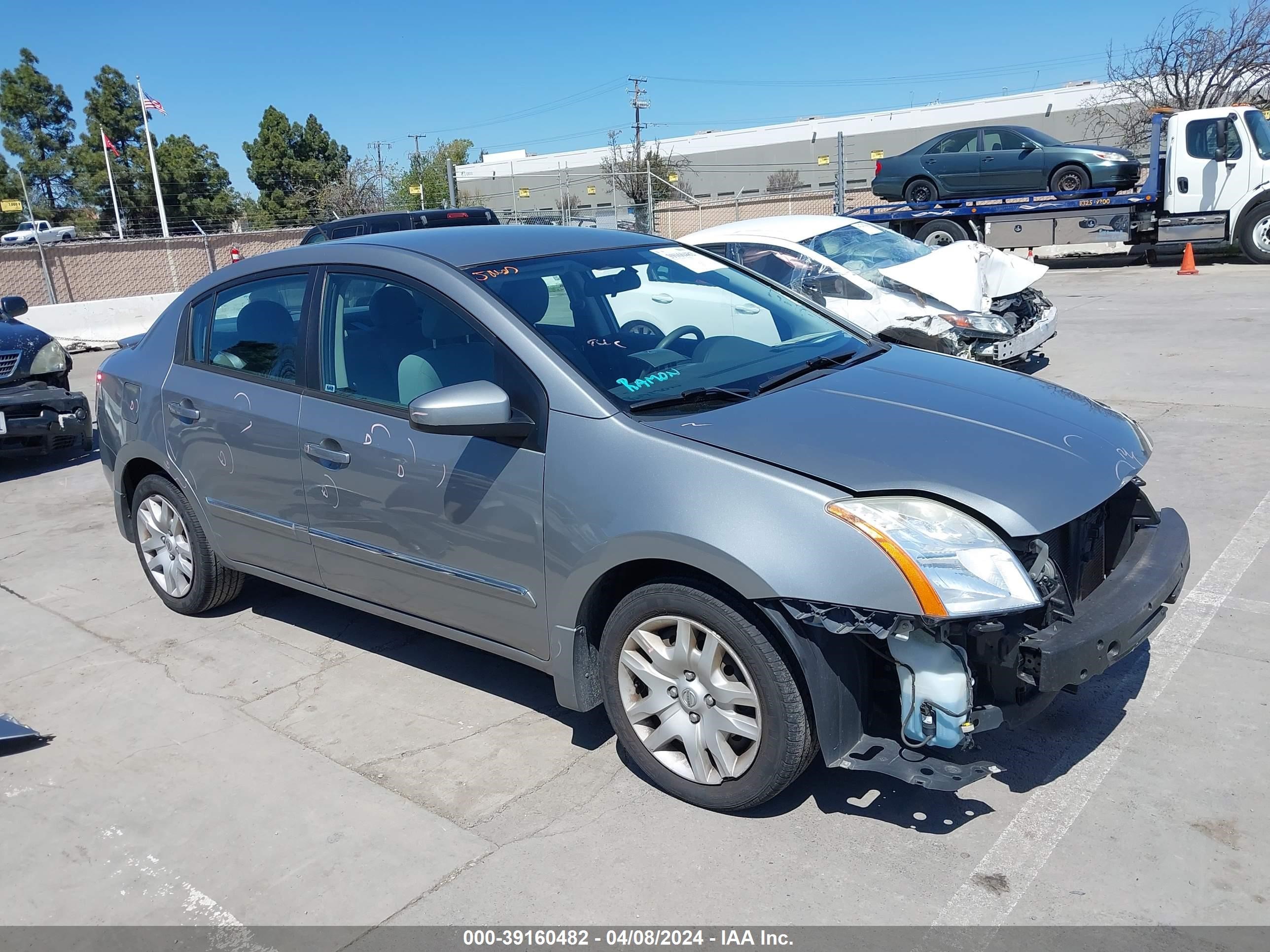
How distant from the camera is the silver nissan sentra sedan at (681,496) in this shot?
9.50 feet

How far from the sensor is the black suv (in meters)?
13.2

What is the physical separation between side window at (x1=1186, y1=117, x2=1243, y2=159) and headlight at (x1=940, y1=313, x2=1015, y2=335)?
36.2ft

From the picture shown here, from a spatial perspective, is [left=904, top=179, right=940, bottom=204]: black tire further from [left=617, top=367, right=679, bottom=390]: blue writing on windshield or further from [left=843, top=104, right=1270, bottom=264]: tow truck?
[left=617, top=367, right=679, bottom=390]: blue writing on windshield

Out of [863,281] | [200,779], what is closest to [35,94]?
[863,281]

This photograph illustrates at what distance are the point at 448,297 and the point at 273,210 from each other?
5278 centimetres

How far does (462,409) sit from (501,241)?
1161mm

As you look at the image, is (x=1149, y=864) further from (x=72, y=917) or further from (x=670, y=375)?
(x=72, y=917)

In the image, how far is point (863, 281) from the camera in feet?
29.9

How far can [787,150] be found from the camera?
60.5 metres

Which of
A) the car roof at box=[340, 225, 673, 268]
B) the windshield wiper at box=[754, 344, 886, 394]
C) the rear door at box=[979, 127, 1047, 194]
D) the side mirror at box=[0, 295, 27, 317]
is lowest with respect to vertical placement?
the windshield wiper at box=[754, 344, 886, 394]

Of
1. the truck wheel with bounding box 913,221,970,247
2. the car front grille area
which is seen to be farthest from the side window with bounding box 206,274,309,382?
the truck wheel with bounding box 913,221,970,247

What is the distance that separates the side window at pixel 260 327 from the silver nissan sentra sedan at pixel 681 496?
17mm

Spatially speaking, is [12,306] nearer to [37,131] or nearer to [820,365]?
[820,365]

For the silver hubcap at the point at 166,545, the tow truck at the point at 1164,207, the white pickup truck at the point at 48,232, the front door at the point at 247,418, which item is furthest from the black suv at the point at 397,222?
the white pickup truck at the point at 48,232
